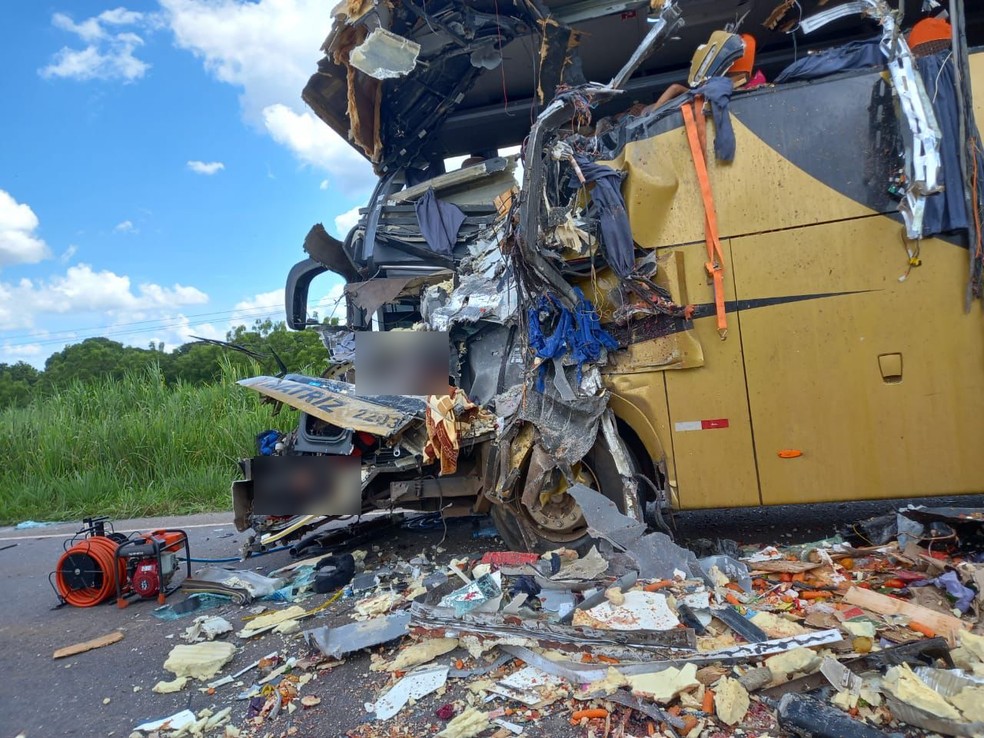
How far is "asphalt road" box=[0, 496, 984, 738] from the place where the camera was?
2646 mm

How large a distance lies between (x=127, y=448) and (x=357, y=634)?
8.09 m

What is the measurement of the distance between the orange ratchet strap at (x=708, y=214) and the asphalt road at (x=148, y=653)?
180cm

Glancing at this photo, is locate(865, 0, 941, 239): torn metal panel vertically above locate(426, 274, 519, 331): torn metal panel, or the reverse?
locate(865, 0, 941, 239): torn metal panel

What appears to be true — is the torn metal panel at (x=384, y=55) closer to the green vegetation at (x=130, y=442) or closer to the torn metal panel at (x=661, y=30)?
the torn metal panel at (x=661, y=30)

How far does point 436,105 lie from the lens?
240 inches

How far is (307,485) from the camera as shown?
4000mm

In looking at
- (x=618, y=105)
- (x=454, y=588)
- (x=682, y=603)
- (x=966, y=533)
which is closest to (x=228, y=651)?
(x=454, y=588)

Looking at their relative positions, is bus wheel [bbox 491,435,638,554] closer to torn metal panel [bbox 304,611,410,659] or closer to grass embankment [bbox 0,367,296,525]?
torn metal panel [bbox 304,611,410,659]

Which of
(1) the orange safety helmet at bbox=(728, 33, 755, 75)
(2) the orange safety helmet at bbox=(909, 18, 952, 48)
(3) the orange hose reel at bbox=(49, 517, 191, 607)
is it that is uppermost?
(1) the orange safety helmet at bbox=(728, 33, 755, 75)

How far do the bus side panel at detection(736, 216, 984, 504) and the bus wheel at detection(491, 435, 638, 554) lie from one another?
91cm

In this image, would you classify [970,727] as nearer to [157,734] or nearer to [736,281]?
[736,281]

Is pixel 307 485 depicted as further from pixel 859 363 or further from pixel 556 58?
pixel 556 58

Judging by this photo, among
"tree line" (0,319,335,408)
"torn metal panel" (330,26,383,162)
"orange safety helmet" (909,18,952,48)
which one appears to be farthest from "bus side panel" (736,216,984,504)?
"tree line" (0,319,335,408)

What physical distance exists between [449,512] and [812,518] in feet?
8.75
